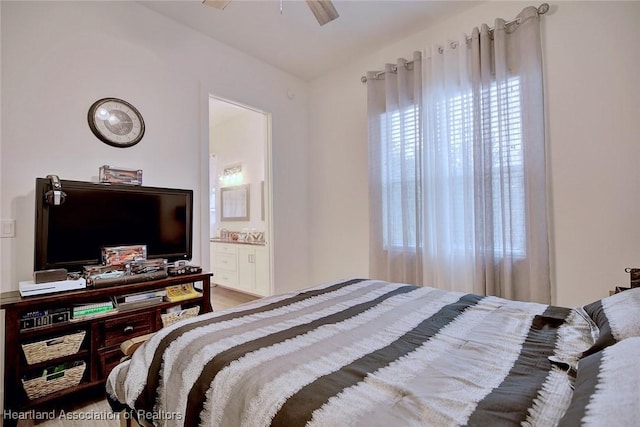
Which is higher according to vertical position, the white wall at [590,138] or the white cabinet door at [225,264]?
the white wall at [590,138]

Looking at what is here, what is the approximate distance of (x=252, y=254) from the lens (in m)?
4.17

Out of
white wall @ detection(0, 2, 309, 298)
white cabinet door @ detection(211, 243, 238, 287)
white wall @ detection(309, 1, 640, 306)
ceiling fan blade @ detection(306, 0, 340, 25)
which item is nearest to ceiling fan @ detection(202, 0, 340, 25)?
ceiling fan blade @ detection(306, 0, 340, 25)

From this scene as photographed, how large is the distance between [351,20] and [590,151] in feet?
7.22

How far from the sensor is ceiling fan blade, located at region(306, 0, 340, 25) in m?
1.86

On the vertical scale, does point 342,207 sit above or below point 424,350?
above

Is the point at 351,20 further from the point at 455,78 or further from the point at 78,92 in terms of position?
the point at 78,92

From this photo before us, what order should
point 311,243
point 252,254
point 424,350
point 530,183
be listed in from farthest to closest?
point 252,254 → point 311,243 → point 530,183 → point 424,350

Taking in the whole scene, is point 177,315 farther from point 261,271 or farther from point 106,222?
point 261,271

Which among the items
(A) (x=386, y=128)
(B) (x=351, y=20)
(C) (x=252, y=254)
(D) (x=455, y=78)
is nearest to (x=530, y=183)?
(D) (x=455, y=78)

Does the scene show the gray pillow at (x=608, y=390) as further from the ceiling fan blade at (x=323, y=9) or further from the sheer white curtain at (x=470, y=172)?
the ceiling fan blade at (x=323, y=9)

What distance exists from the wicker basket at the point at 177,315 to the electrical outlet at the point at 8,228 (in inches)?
41.4

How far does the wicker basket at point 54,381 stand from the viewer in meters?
1.67

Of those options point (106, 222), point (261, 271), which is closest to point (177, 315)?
point (106, 222)

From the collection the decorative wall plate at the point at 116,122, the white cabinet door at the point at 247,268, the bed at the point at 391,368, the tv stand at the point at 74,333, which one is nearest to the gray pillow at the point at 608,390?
the bed at the point at 391,368
